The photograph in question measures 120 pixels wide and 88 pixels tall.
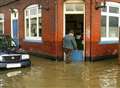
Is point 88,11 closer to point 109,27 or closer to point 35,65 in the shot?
point 109,27

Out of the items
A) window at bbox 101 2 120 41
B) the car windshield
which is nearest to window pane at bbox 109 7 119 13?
window at bbox 101 2 120 41

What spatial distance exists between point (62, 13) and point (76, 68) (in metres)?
3.88

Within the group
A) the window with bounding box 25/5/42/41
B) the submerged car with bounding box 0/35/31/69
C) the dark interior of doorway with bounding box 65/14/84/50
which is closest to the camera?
the submerged car with bounding box 0/35/31/69

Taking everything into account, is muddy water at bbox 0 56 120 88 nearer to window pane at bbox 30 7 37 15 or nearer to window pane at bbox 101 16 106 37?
window pane at bbox 101 16 106 37

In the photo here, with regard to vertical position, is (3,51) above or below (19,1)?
below

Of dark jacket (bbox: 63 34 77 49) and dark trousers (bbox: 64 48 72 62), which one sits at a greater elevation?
dark jacket (bbox: 63 34 77 49)

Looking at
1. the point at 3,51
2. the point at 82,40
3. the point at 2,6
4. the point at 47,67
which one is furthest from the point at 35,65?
the point at 2,6

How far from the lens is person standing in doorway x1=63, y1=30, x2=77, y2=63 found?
1779cm

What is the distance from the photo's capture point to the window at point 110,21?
1911 centimetres

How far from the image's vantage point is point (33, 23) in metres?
22.0

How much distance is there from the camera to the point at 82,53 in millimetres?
18422

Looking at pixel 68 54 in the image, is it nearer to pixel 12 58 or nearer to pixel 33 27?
pixel 12 58

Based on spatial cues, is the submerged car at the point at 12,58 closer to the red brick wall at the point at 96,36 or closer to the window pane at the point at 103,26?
the red brick wall at the point at 96,36

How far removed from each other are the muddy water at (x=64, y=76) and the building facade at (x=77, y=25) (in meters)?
1.27
